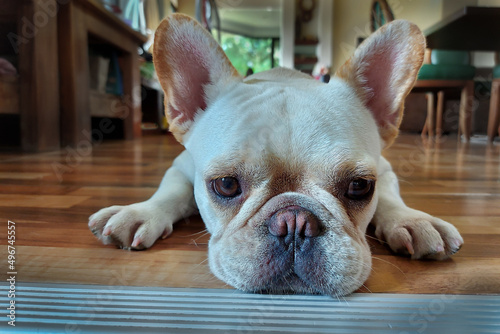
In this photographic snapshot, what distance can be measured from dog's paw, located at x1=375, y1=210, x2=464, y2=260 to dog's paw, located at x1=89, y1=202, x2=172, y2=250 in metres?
0.60

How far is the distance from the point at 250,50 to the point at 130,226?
35.9 ft

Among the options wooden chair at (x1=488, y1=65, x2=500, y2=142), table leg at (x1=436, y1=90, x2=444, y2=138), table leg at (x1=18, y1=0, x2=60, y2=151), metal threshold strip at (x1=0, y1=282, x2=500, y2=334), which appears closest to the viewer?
metal threshold strip at (x1=0, y1=282, x2=500, y2=334)

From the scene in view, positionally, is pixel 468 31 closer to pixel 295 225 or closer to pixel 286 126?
pixel 286 126

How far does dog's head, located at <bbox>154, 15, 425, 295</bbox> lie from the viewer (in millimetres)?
725

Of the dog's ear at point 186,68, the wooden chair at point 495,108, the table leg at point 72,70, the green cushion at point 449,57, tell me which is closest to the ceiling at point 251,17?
the green cushion at point 449,57

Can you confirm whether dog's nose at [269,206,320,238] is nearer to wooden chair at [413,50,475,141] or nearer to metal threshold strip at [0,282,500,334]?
metal threshold strip at [0,282,500,334]

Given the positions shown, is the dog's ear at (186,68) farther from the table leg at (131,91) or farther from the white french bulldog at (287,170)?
the table leg at (131,91)

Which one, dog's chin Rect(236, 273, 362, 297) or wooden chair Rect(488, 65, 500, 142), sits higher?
wooden chair Rect(488, 65, 500, 142)

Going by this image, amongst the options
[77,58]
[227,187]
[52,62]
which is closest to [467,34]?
[77,58]

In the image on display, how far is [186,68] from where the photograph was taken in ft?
3.57

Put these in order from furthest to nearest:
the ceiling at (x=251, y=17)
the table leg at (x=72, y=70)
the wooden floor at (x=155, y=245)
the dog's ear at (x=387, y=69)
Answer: the ceiling at (x=251, y=17)
the table leg at (x=72, y=70)
the dog's ear at (x=387, y=69)
the wooden floor at (x=155, y=245)

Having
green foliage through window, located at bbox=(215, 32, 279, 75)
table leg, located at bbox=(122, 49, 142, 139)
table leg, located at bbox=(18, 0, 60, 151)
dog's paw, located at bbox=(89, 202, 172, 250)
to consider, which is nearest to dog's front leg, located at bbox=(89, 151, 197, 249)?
dog's paw, located at bbox=(89, 202, 172, 250)

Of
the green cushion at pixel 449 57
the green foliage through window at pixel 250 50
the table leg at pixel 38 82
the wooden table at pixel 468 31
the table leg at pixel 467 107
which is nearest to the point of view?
the table leg at pixel 38 82

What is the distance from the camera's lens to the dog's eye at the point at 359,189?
85cm
